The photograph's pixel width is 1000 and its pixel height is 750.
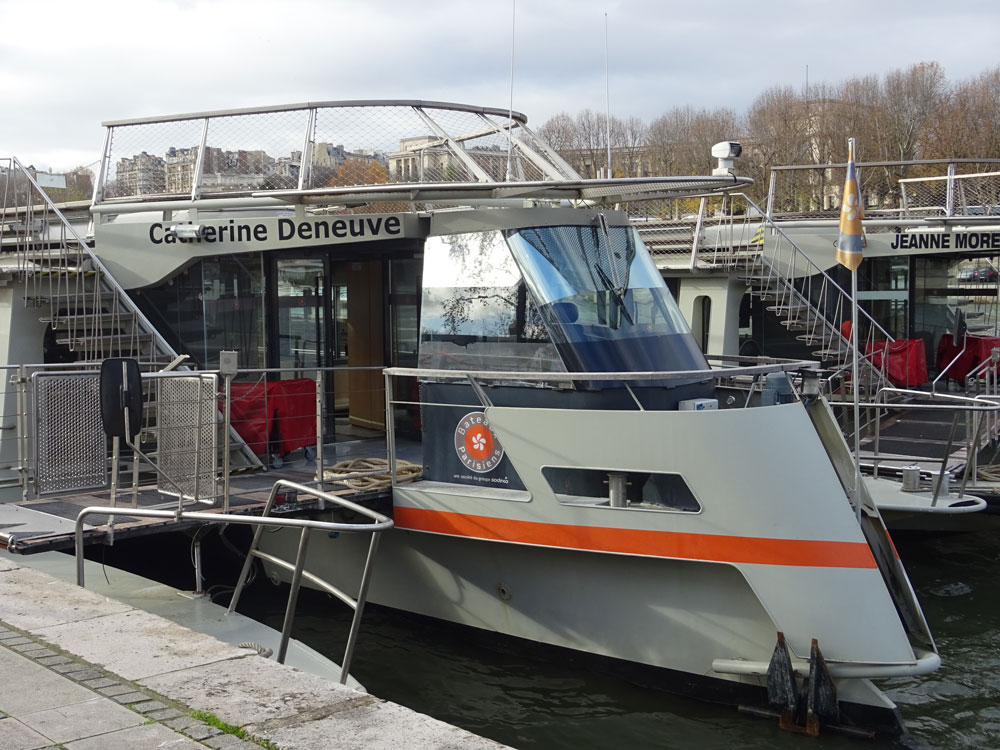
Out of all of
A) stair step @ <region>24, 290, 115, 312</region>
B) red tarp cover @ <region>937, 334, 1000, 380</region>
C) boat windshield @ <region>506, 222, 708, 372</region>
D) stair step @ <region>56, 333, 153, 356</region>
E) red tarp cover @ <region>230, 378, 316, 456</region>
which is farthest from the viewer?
red tarp cover @ <region>937, 334, 1000, 380</region>

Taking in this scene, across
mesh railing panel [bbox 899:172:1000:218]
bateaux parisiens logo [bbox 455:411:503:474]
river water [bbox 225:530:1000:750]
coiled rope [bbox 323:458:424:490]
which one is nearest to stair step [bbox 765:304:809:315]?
mesh railing panel [bbox 899:172:1000:218]

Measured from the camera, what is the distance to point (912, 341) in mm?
15875

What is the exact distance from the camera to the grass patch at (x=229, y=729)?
13.1 ft

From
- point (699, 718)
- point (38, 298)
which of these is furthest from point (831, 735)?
point (38, 298)

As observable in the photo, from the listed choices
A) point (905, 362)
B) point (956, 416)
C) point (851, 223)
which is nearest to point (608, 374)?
point (851, 223)

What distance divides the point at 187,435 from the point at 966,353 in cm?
1237

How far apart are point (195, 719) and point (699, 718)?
15.2 feet

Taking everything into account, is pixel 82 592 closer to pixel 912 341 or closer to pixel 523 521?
pixel 523 521

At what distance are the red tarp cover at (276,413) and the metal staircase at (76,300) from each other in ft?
3.26

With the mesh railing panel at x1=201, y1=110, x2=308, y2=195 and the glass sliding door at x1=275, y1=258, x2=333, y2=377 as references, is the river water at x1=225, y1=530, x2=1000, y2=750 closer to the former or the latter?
the glass sliding door at x1=275, y1=258, x2=333, y2=377

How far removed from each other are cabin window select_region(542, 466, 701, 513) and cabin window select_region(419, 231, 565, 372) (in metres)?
0.92

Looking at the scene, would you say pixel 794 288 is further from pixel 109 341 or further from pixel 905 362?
pixel 109 341

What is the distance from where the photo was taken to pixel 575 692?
839 centimetres

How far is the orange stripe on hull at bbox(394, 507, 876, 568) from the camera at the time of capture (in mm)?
7418
